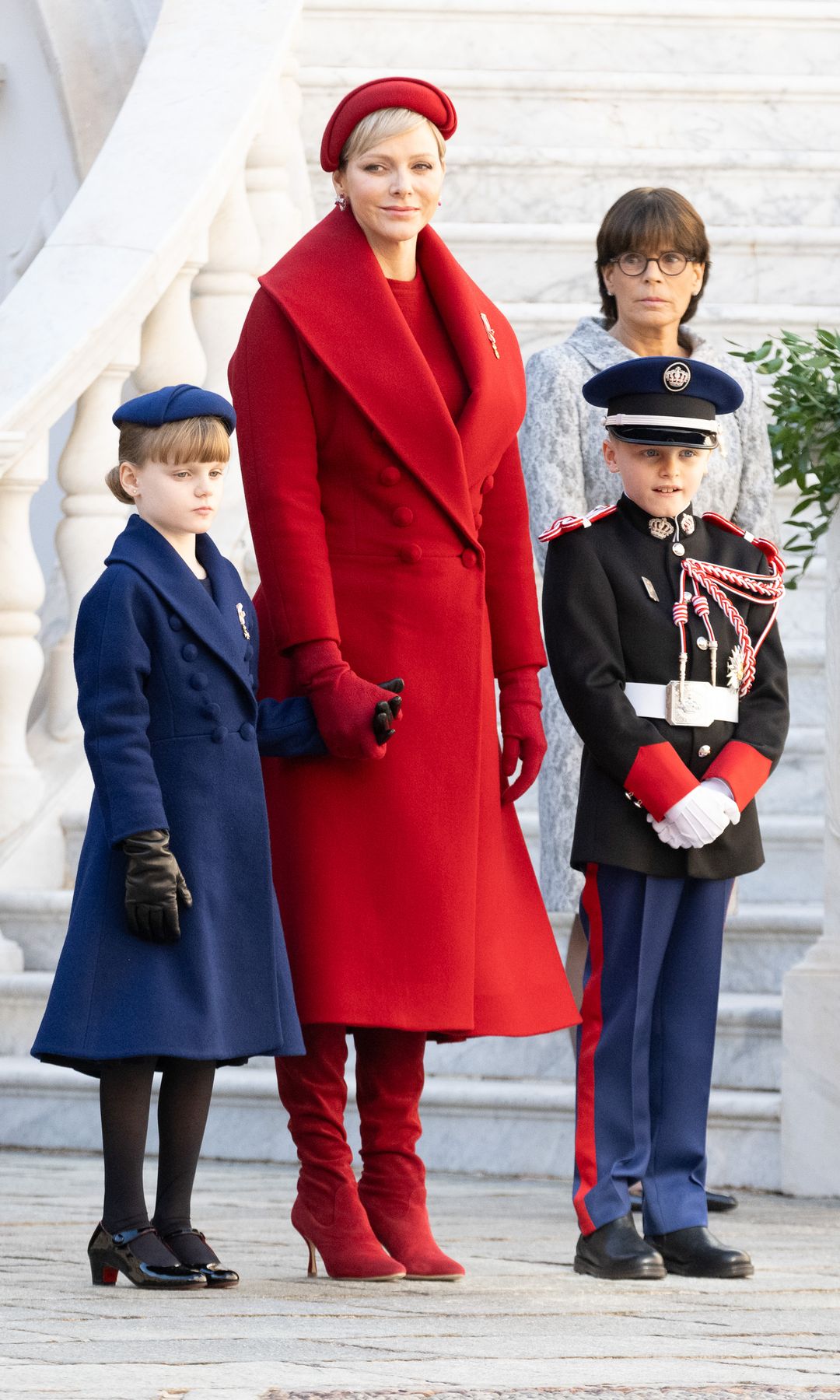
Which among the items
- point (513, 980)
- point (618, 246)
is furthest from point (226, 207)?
point (513, 980)

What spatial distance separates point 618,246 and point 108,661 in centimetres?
125

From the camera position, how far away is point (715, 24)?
23.9 ft

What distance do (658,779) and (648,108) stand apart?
13.0 feet

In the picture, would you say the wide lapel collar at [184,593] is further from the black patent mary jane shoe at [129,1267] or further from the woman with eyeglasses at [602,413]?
the woman with eyeglasses at [602,413]

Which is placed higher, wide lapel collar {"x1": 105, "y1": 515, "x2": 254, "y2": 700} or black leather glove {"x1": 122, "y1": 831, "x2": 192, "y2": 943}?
wide lapel collar {"x1": 105, "y1": 515, "x2": 254, "y2": 700}

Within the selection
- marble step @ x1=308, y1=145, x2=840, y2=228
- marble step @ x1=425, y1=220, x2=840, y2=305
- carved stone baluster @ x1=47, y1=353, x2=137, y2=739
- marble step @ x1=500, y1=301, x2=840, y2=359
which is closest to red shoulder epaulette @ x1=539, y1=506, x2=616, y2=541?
carved stone baluster @ x1=47, y1=353, x2=137, y2=739

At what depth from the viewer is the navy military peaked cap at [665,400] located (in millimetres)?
3629

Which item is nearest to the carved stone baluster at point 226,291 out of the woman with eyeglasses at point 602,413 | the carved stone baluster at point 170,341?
the carved stone baluster at point 170,341

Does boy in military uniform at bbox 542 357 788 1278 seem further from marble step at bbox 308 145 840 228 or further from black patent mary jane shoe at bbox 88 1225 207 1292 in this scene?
marble step at bbox 308 145 840 228

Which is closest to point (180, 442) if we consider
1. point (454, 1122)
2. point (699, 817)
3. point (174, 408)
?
point (174, 408)

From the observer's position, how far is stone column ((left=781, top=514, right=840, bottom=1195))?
14.1ft

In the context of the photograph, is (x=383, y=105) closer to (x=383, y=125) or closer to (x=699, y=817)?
(x=383, y=125)

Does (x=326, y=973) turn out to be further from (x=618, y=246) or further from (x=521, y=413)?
(x=618, y=246)

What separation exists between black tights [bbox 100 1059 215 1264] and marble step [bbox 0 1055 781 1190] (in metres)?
1.22
